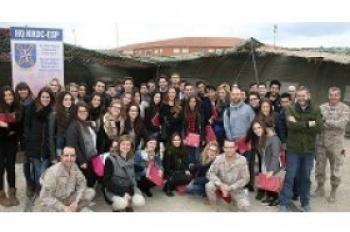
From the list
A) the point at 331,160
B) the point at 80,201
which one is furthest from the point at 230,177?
the point at 80,201

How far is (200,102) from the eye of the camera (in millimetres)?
6855

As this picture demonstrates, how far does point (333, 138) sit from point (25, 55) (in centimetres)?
569

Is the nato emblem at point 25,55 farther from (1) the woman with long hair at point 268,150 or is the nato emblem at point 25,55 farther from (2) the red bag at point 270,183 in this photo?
(2) the red bag at point 270,183

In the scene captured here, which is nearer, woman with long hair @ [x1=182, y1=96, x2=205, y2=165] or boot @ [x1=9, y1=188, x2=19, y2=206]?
boot @ [x1=9, y1=188, x2=19, y2=206]

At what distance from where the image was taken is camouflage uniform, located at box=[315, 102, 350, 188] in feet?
19.6

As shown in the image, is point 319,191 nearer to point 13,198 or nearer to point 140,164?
point 140,164

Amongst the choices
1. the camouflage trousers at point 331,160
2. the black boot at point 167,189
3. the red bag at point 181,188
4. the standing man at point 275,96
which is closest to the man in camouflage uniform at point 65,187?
the black boot at point 167,189

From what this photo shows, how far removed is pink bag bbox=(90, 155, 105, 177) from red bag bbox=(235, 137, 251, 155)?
1914 mm

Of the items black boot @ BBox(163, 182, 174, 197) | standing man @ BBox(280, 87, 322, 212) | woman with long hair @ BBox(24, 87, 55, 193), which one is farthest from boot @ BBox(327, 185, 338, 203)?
woman with long hair @ BBox(24, 87, 55, 193)

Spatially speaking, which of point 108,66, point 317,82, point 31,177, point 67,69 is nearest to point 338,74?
point 317,82

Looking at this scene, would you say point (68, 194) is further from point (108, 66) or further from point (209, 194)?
point (108, 66)

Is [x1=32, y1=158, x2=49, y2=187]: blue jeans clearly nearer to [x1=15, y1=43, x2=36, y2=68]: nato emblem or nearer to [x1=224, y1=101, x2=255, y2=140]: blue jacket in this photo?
[x1=224, y1=101, x2=255, y2=140]: blue jacket

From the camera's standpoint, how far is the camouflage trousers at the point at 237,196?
5.72m
